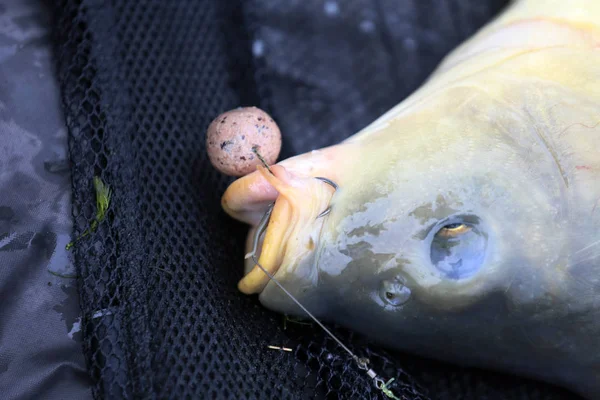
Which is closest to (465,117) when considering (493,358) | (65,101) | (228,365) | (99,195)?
(493,358)

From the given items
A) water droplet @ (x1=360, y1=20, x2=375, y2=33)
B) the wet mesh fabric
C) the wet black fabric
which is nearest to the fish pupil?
the wet mesh fabric

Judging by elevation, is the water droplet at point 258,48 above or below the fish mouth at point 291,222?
above

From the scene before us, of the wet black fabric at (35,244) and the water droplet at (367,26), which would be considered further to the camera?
the water droplet at (367,26)

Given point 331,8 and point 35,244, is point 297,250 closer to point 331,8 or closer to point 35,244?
point 35,244

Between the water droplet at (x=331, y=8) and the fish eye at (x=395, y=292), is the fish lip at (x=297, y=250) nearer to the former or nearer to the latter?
the fish eye at (x=395, y=292)

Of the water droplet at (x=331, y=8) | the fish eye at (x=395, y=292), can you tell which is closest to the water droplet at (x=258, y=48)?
the water droplet at (x=331, y=8)

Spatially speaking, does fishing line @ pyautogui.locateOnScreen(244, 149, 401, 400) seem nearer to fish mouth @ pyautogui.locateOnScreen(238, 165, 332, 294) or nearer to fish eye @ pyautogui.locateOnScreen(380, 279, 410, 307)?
fish mouth @ pyautogui.locateOnScreen(238, 165, 332, 294)
